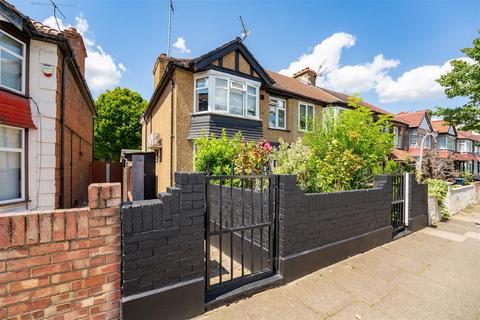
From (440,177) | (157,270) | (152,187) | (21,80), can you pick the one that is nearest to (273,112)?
(152,187)

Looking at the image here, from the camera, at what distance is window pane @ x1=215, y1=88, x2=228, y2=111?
9409 millimetres

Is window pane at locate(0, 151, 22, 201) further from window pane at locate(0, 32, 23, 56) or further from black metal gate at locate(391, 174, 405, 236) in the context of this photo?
black metal gate at locate(391, 174, 405, 236)

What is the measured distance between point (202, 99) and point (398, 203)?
7748 mm

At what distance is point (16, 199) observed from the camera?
507 centimetres

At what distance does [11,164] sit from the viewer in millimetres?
5082

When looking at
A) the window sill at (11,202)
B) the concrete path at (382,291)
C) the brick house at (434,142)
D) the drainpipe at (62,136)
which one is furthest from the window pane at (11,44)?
the brick house at (434,142)

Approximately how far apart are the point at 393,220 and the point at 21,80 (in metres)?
9.90

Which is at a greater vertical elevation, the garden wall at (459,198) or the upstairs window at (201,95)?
the upstairs window at (201,95)

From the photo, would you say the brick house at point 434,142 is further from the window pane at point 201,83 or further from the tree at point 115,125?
the tree at point 115,125

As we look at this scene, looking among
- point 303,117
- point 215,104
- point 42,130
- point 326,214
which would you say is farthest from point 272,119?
point 42,130

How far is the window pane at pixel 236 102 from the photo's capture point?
988 cm

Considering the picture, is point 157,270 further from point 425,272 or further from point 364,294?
point 425,272

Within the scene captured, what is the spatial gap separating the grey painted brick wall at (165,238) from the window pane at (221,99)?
7.09 meters

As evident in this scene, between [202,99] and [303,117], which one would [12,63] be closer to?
[202,99]
